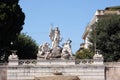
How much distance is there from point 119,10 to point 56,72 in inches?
1225

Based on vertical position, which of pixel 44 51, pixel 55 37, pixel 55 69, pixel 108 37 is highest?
pixel 108 37

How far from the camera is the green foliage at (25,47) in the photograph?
206ft

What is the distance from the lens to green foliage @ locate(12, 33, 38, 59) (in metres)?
62.9

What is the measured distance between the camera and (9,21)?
5094 centimetres

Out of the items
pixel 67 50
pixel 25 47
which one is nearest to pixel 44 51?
pixel 67 50

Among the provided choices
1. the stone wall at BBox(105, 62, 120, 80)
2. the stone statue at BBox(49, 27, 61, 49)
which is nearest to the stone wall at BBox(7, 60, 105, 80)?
the stone wall at BBox(105, 62, 120, 80)

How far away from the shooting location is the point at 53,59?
151 ft

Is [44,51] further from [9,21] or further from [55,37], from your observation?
[9,21]

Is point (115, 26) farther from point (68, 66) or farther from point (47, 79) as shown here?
point (47, 79)

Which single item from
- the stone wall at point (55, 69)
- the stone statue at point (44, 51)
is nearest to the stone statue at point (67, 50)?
the stone wall at point (55, 69)

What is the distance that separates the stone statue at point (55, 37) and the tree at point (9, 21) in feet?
16.5

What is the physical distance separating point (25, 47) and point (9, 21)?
48.2 feet

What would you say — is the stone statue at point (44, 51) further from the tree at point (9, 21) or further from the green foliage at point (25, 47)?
the green foliage at point (25, 47)

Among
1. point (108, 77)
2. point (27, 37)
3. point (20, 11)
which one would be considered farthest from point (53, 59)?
point (27, 37)
